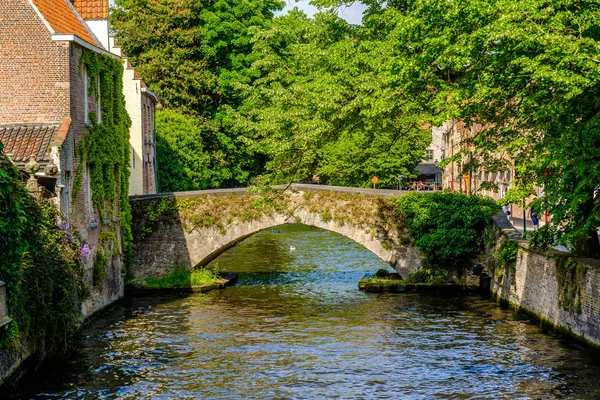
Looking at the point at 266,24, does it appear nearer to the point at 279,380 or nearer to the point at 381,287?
the point at 381,287

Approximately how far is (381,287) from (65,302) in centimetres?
1323

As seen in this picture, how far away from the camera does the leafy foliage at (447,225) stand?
28.6 metres

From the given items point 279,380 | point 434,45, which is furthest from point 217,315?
point 434,45

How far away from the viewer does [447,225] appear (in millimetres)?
28797

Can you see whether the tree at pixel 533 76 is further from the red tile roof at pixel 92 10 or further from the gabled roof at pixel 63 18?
the red tile roof at pixel 92 10

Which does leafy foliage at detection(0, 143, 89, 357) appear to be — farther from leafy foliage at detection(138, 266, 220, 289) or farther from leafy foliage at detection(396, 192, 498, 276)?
leafy foliage at detection(396, 192, 498, 276)

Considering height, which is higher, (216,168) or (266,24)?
(266,24)

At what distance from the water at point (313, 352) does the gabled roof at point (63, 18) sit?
786 centimetres

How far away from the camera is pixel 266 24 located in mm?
45938

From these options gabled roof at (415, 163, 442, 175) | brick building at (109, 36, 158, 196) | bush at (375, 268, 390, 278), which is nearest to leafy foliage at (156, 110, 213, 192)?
brick building at (109, 36, 158, 196)

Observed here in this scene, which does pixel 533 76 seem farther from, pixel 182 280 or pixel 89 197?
pixel 182 280

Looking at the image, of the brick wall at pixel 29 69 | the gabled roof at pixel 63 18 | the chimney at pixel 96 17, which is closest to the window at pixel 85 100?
the gabled roof at pixel 63 18

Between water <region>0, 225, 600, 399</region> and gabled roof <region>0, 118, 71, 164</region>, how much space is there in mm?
4571

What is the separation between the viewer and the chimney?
28.5m
